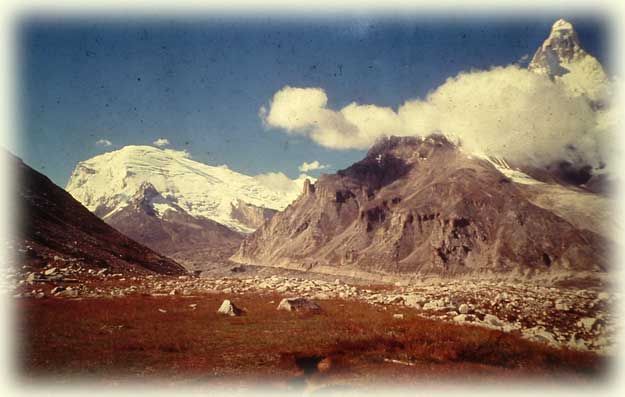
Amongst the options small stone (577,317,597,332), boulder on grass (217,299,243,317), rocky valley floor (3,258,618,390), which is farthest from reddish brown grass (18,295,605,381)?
small stone (577,317,597,332)

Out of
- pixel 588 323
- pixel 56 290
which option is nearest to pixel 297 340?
pixel 588 323

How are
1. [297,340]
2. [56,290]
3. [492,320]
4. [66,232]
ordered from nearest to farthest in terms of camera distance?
[297,340], [492,320], [56,290], [66,232]

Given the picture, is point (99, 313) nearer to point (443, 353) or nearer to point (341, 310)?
point (341, 310)

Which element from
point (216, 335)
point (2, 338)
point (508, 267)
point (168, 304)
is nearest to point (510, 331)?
point (216, 335)

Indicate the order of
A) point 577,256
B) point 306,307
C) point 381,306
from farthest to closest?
point 577,256 < point 381,306 < point 306,307

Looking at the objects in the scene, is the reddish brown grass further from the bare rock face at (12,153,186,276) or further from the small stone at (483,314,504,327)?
the bare rock face at (12,153,186,276)

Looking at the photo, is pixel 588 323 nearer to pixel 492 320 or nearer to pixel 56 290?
pixel 492 320
